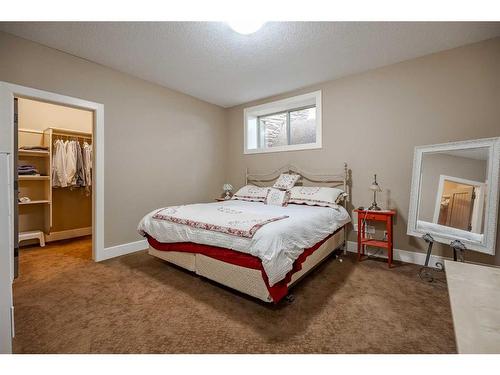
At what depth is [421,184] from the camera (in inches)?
99.0

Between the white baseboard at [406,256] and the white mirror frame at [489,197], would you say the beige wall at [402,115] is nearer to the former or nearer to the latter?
the white baseboard at [406,256]

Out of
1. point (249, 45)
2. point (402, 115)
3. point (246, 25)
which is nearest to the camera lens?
point (246, 25)

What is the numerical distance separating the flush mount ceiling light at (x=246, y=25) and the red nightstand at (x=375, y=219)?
2.35 m

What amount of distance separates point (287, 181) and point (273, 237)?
1988 millimetres

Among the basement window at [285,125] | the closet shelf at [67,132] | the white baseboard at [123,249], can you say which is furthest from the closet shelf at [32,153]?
the basement window at [285,125]

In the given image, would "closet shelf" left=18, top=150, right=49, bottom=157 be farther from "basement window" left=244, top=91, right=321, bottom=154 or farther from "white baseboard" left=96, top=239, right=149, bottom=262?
"basement window" left=244, top=91, right=321, bottom=154

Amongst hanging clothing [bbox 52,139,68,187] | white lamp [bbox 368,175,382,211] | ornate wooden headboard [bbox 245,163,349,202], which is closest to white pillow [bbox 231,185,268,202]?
ornate wooden headboard [bbox 245,163,349,202]

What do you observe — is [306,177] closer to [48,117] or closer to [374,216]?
[374,216]

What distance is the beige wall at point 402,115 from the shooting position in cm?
240

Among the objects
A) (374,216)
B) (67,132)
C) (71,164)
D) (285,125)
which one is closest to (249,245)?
(374,216)

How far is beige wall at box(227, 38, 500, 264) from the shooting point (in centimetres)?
240

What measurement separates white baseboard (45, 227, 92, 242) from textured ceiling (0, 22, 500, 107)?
2868 mm

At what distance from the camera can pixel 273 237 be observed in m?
1.70
